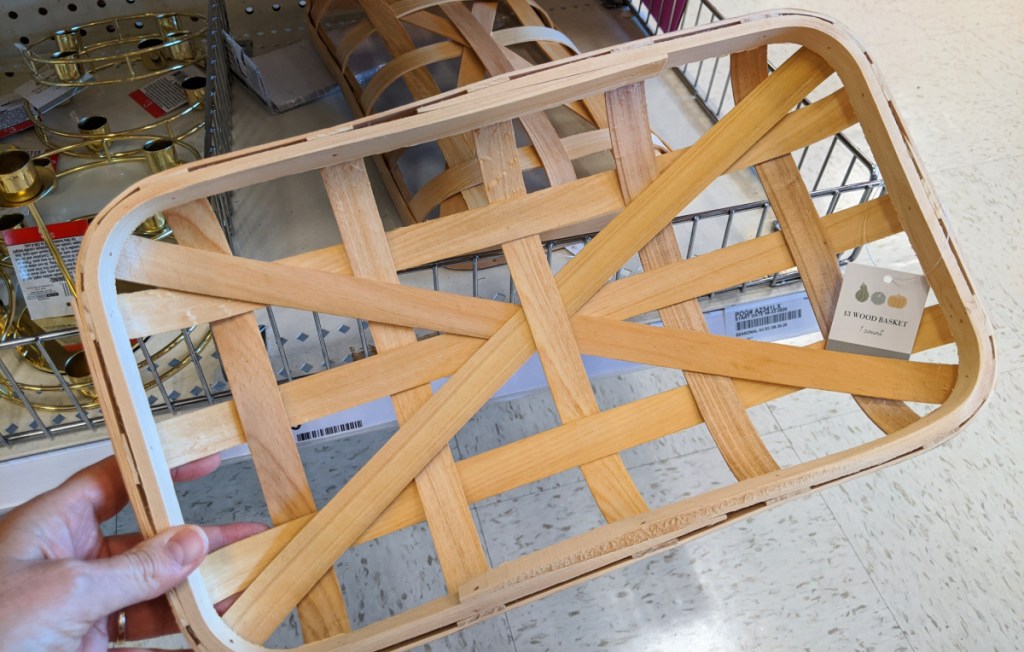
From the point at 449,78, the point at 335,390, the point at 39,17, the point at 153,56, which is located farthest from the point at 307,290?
the point at 39,17

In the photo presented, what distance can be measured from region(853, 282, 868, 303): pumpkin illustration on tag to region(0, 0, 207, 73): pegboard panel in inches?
42.5

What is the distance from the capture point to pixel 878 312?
71cm

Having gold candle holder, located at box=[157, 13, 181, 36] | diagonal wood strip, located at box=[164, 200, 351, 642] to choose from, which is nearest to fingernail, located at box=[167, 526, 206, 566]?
diagonal wood strip, located at box=[164, 200, 351, 642]

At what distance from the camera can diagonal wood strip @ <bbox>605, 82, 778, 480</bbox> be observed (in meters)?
0.69

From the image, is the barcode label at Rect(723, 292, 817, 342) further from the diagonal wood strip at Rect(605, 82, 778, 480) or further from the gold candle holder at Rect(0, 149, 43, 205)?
the gold candle holder at Rect(0, 149, 43, 205)

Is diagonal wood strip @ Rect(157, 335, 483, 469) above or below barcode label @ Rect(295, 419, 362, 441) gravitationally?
below

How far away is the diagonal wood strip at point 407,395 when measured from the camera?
2.10 ft

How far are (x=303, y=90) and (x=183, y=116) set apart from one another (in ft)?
0.58

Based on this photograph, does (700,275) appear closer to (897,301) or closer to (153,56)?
(897,301)

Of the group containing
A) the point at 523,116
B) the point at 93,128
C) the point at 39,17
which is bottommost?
the point at 523,116

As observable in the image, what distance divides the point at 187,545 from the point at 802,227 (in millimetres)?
603

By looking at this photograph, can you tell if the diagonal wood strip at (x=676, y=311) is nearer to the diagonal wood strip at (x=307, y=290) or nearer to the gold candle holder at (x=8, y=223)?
the diagonal wood strip at (x=307, y=290)

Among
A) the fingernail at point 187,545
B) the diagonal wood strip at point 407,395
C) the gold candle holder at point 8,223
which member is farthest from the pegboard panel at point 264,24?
the fingernail at point 187,545

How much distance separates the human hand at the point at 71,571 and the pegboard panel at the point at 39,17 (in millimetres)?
814
